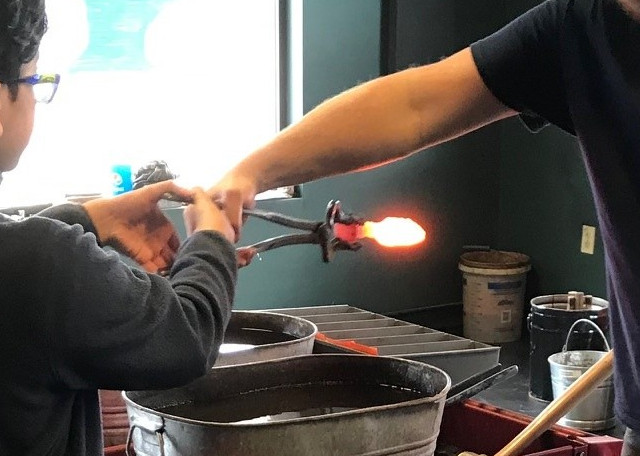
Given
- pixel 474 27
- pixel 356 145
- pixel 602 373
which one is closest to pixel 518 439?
pixel 602 373

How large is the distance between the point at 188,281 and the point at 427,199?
2533 millimetres

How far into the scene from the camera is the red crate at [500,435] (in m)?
1.54

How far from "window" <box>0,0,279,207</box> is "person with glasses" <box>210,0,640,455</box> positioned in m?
1.56

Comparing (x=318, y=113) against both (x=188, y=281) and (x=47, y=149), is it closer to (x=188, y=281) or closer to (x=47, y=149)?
(x=188, y=281)

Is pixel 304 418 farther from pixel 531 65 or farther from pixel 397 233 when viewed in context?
pixel 531 65

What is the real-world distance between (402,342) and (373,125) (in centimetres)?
109

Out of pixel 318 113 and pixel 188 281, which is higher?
pixel 318 113

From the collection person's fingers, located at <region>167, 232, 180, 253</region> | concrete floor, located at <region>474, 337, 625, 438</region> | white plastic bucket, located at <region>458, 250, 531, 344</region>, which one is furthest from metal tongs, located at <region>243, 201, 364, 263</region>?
white plastic bucket, located at <region>458, 250, 531, 344</region>

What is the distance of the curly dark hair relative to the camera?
0.90 metres

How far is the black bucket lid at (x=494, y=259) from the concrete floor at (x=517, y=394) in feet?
1.04

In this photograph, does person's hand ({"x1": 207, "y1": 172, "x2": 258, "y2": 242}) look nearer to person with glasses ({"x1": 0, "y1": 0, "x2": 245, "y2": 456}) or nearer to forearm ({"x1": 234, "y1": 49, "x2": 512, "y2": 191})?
forearm ({"x1": 234, "y1": 49, "x2": 512, "y2": 191})

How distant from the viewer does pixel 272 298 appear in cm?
315

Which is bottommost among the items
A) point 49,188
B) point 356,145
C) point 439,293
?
point 439,293

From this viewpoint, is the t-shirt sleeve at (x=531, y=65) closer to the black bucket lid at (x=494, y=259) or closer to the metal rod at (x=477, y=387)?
the metal rod at (x=477, y=387)
